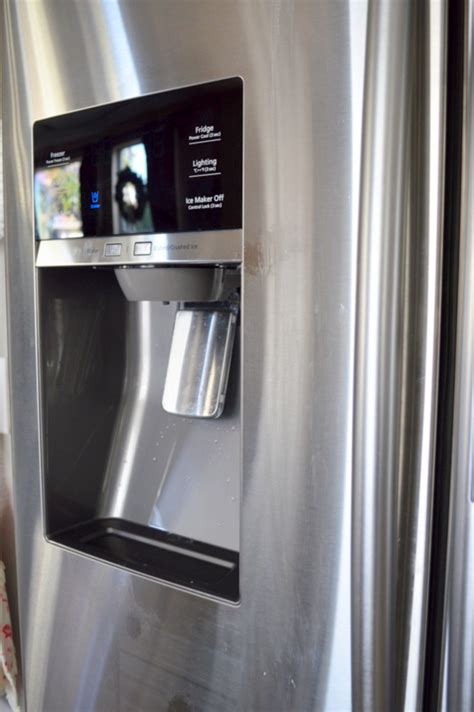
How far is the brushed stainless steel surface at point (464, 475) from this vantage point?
517 mm

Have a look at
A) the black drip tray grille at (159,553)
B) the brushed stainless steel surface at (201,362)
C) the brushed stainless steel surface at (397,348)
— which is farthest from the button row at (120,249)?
the black drip tray grille at (159,553)

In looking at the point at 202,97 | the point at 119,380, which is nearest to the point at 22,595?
the point at 119,380

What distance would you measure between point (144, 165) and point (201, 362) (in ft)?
0.80

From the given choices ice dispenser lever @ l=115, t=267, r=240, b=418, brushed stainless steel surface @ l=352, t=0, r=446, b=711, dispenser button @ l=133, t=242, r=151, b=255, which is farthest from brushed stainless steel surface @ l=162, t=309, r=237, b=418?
brushed stainless steel surface @ l=352, t=0, r=446, b=711

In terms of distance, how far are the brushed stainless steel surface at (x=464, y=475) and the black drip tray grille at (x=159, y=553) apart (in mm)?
226

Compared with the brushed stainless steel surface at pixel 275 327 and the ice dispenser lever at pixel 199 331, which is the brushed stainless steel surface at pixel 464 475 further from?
the ice dispenser lever at pixel 199 331

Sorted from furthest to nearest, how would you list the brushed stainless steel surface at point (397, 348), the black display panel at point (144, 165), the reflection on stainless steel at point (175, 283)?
the reflection on stainless steel at point (175, 283), the black display panel at point (144, 165), the brushed stainless steel surface at point (397, 348)

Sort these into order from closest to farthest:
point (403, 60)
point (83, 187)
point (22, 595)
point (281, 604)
Answer: 1. point (403, 60)
2. point (281, 604)
3. point (83, 187)
4. point (22, 595)

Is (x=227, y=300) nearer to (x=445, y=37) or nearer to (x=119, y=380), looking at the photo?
(x=119, y=380)

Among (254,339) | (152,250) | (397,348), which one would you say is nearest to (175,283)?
(152,250)

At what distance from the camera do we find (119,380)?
88 centimetres

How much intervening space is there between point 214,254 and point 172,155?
13 cm

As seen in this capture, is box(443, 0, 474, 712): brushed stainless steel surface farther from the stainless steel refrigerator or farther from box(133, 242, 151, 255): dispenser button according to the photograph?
box(133, 242, 151, 255): dispenser button

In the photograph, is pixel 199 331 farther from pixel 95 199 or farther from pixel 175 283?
pixel 95 199
